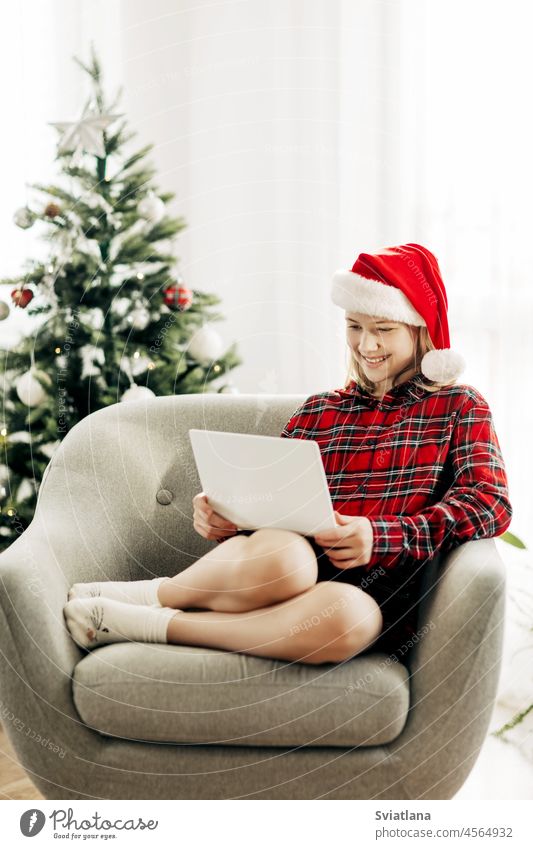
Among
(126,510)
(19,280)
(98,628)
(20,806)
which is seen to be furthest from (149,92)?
(20,806)

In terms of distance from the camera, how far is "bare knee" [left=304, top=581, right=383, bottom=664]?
4.27 feet

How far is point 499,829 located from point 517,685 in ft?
3.54

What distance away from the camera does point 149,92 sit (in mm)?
2822

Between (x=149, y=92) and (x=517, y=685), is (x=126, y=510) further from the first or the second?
(x=149, y=92)

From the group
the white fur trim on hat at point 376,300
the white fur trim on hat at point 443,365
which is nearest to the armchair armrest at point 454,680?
the white fur trim on hat at point 443,365

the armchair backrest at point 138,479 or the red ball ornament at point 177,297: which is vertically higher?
the red ball ornament at point 177,297

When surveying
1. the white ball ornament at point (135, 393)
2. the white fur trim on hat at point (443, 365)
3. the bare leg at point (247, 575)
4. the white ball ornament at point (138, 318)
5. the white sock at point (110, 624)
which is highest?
the white ball ornament at point (138, 318)

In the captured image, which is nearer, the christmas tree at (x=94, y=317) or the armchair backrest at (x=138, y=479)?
the armchair backrest at (x=138, y=479)

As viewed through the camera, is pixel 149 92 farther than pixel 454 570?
Yes

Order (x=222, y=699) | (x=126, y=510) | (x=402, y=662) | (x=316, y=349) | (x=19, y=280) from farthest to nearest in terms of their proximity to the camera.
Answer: (x=316, y=349)
(x=19, y=280)
(x=126, y=510)
(x=402, y=662)
(x=222, y=699)

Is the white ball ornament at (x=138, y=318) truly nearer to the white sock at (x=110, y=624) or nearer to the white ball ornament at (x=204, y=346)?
the white ball ornament at (x=204, y=346)

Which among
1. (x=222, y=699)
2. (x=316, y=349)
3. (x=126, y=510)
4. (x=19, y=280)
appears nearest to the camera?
(x=222, y=699)

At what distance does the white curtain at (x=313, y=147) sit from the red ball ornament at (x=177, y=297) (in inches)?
18.8

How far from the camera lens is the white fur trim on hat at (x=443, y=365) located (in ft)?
5.25
